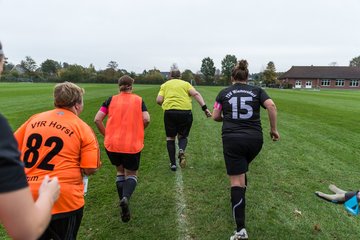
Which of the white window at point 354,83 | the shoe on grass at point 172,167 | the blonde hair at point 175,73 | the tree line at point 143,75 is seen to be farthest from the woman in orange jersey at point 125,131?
the white window at point 354,83

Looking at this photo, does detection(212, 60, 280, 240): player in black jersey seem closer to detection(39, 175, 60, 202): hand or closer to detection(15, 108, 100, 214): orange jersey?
detection(15, 108, 100, 214): orange jersey

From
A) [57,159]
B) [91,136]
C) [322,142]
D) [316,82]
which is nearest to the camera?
[57,159]

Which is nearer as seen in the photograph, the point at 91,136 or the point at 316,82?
the point at 91,136

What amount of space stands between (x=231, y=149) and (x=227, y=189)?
6.08 ft

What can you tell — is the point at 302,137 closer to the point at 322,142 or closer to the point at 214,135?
the point at 322,142

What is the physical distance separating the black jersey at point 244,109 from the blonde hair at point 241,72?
0.39 ft

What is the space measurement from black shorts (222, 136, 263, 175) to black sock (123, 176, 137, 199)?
4.74ft

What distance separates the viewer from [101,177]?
637 centimetres

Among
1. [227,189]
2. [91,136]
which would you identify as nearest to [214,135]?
[227,189]

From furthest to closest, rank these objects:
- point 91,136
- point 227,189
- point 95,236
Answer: point 227,189, point 95,236, point 91,136

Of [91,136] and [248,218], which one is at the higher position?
[91,136]

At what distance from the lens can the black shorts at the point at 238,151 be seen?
4.09 m

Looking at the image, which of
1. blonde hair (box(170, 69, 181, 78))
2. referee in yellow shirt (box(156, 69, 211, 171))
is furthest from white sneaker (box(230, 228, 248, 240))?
blonde hair (box(170, 69, 181, 78))

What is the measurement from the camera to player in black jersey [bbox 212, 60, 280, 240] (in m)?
4.09
